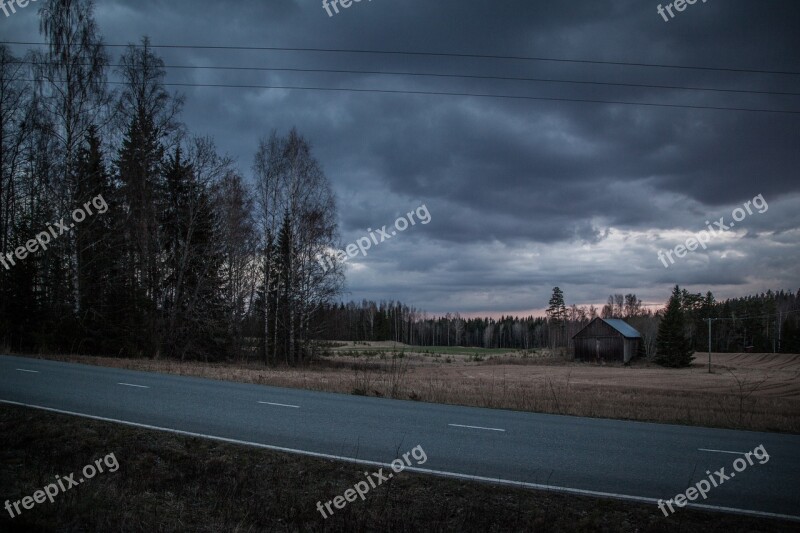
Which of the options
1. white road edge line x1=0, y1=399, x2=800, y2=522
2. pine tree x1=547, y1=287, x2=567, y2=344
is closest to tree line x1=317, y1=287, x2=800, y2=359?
pine tree x1=547, y1=287, x2=567, y2=344

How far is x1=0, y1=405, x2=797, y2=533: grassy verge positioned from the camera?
5.10 metres

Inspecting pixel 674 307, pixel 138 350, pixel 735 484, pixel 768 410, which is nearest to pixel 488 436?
→ pixel 735 484

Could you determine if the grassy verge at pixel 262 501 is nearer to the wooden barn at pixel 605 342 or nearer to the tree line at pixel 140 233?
the tree line at pixel 140 233

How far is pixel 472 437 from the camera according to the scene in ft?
30.6

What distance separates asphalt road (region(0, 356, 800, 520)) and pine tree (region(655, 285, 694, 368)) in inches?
2488

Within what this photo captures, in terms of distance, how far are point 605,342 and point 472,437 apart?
68.2 m

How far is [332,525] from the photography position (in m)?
5.11

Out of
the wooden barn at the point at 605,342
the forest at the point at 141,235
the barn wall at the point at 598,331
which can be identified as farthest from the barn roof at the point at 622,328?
the forest at the point at 141,235

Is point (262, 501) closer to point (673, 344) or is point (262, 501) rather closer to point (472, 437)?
point (472, 437)

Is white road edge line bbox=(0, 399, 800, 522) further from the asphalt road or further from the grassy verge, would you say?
the grassy verge

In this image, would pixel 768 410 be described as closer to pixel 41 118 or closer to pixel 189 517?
pixel 189 517

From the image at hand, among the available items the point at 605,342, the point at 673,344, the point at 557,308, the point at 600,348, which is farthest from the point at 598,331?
the point at 557,308

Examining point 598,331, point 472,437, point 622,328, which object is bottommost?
point 598,331

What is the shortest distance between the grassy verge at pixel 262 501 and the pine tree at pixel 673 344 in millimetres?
70125
